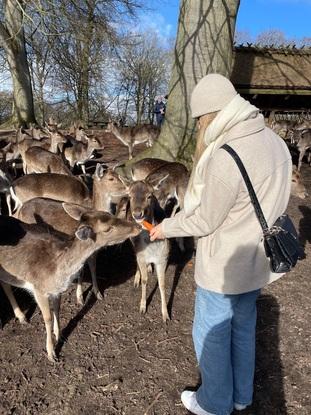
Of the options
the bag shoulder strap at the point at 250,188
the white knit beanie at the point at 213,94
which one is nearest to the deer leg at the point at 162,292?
the bag shoulder strap at the point at 250,188

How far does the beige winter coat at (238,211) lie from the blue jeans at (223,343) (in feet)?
0.51

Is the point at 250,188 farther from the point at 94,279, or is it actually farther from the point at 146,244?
the point at 94,279

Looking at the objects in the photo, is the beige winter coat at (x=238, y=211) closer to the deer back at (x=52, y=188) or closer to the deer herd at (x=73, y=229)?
the deer herd at (x=73, y=229)

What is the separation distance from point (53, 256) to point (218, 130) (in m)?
2.17

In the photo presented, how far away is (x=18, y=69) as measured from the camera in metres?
17.8

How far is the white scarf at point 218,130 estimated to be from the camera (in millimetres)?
2111

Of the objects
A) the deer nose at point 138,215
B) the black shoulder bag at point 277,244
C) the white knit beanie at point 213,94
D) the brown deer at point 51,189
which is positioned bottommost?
the brown deer at point 51,189

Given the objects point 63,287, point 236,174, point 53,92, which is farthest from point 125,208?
point 53,92

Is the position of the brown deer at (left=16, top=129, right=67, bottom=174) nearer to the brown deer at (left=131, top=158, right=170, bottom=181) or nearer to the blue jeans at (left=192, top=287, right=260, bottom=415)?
the brown deer at (left=131, top=158, right=170, bottom=181)

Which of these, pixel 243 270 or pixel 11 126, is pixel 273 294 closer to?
pixel 243 270

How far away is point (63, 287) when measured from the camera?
3617 millimetres

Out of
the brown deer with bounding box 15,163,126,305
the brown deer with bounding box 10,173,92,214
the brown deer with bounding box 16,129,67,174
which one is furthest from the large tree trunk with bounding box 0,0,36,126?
the brown deer with bounding box 15,163,126,305

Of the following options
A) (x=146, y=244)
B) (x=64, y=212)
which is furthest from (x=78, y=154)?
(x=146, y=244)

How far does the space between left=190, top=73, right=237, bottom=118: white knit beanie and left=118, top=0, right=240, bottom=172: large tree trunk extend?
222 inches
